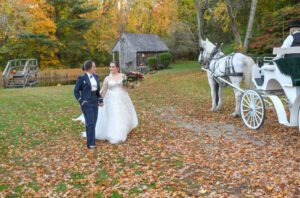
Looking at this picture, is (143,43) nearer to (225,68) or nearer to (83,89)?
(225,68)

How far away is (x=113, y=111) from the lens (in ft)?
27.7

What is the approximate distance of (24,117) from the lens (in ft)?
41.0

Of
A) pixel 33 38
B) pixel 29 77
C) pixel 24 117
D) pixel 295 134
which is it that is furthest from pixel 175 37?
pixel 295 134

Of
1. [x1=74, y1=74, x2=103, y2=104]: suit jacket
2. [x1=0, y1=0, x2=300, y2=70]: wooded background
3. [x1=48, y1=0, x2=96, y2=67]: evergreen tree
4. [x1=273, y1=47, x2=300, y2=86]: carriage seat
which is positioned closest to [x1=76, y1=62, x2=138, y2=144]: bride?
[x1=74, y1=74, x2=103, y2=104]: suit jacket

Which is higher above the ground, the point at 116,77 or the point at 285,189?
the point at 116,77

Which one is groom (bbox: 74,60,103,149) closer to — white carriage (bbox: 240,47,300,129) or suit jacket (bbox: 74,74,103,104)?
suit jacket (bbox: 74,74,103,104)

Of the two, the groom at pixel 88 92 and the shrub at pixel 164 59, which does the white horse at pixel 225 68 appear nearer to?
the groom at pixel 88 92

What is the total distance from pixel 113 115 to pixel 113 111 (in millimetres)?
104

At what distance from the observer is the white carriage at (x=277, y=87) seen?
698 cm

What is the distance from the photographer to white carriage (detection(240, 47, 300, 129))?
275 inches

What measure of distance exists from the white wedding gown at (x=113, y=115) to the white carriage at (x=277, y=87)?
329cm

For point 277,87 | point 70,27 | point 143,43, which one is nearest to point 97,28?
point 70,27

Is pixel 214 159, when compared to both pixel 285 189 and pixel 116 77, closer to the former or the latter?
pixel 285 189

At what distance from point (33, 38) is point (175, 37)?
21196 mm
